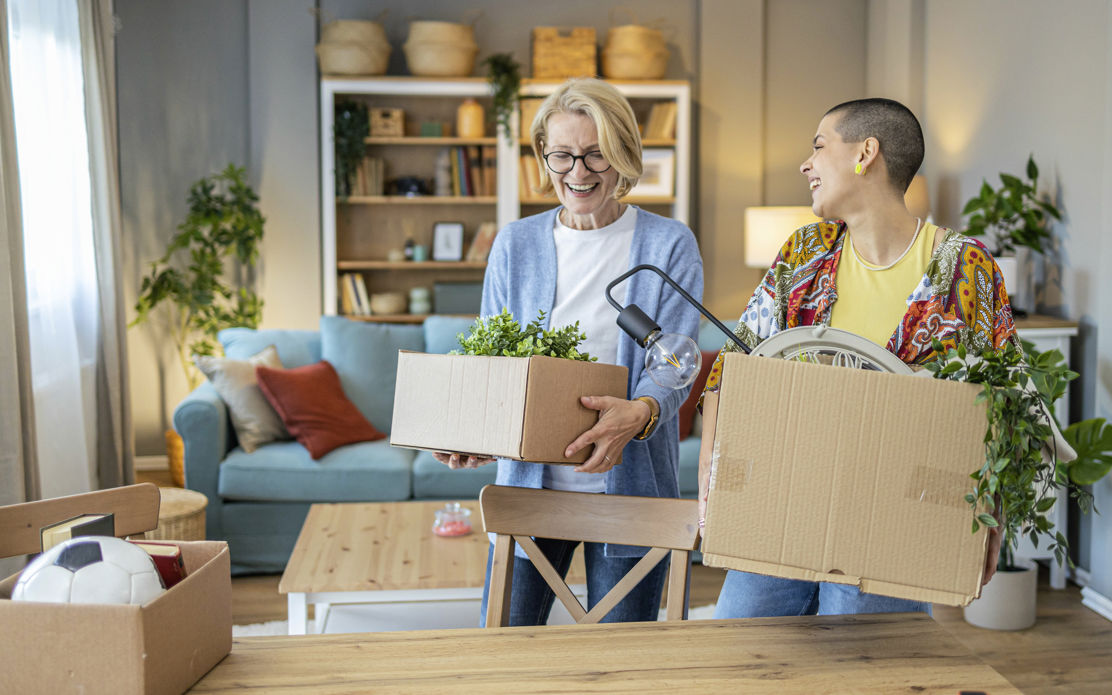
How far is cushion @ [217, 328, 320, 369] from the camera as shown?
4004 mm

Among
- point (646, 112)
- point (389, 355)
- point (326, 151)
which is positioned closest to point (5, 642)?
point (389, 355)

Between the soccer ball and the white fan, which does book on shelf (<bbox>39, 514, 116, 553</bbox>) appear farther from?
the white fan

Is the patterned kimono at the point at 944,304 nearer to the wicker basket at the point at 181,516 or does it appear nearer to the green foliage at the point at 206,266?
the wicker basket at the point at 181,516

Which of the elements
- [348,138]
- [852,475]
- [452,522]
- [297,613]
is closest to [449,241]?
[348,138]

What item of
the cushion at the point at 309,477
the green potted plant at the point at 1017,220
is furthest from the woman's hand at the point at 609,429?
the green potted plant at the point at 1017,220

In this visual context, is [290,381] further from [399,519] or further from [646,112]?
[646,112]

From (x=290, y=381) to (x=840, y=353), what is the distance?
2931mm

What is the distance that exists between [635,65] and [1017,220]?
2190mm

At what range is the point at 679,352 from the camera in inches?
47.1

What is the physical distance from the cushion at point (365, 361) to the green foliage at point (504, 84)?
154cm

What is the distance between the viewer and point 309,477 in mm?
3480

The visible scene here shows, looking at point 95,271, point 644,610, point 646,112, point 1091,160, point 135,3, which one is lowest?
point 644,610

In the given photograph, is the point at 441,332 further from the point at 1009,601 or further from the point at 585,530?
the point at 585,530

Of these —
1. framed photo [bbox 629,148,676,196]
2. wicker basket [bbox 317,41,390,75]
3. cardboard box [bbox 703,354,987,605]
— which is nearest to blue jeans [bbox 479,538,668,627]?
cardboard box [bbox 703,354,987,605]
